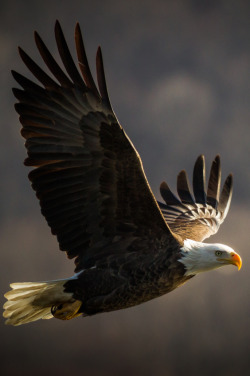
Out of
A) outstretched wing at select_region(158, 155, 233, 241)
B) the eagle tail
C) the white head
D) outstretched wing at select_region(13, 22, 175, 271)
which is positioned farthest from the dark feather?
the eagle tail

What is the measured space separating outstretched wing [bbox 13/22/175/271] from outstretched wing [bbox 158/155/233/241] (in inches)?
106

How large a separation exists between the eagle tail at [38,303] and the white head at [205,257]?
4.45 feet

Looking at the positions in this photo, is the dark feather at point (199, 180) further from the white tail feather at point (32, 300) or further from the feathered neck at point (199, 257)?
the white tail feather at point (32, 300)

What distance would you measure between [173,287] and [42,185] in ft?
6.37

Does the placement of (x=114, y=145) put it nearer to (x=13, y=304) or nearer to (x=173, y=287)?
(x=173, y=287)

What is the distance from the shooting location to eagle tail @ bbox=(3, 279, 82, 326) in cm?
754

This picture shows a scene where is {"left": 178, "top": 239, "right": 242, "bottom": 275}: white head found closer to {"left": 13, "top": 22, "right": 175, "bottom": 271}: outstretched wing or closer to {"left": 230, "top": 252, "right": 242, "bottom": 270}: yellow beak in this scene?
{"left": 230, "top": 252, "right": 242, "bottom": 270}: yellow beak

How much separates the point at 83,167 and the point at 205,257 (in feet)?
5.99

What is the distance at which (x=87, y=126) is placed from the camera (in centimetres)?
727

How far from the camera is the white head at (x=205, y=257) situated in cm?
754

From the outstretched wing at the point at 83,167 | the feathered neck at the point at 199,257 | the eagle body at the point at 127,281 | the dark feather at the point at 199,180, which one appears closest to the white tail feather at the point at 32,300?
the eagle body at the point at 127,281

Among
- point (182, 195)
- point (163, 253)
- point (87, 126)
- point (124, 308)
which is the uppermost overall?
point (87, 126)

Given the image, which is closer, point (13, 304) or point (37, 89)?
point (37, 89)

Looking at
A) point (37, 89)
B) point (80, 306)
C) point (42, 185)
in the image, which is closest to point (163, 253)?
point (80, 306)
